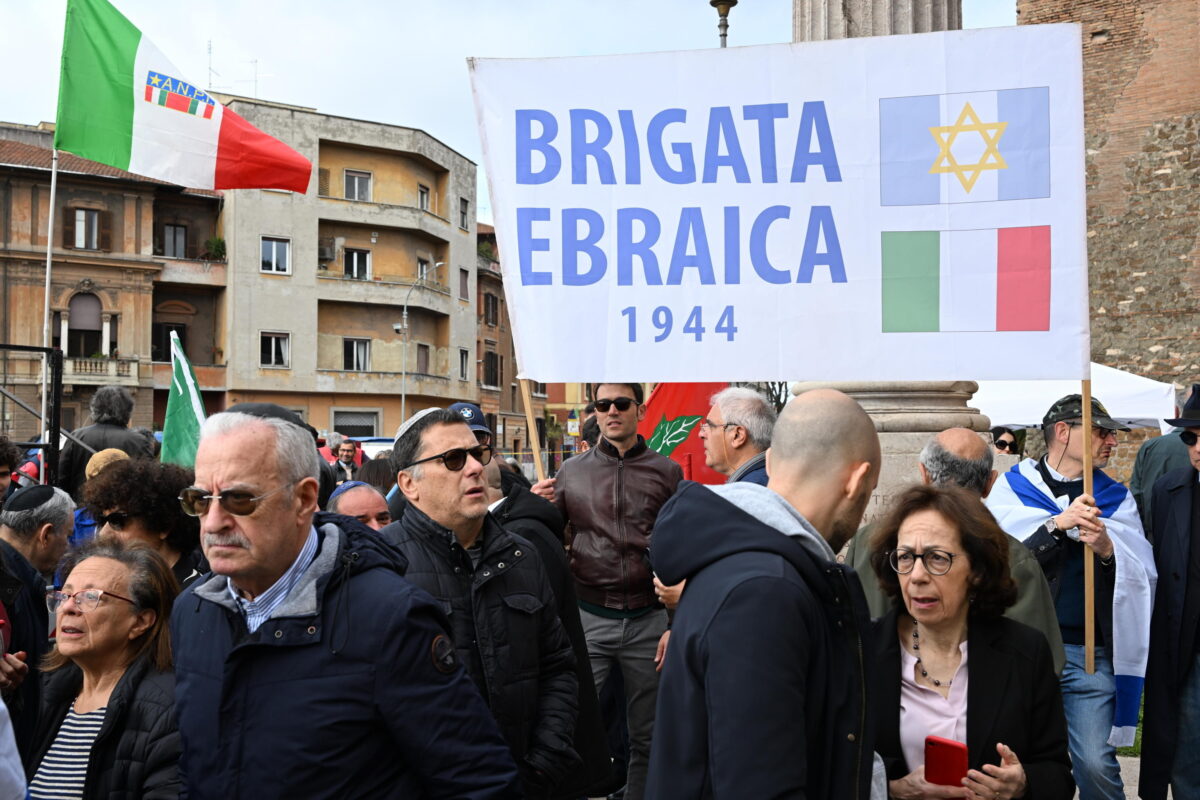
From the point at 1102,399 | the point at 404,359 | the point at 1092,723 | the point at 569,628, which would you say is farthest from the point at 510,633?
the point at 404,359

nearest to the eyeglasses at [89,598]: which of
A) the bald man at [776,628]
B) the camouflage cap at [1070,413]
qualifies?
the bald man at [776,628]

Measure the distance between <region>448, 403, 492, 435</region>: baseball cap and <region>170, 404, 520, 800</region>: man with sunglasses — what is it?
1314 millimetres

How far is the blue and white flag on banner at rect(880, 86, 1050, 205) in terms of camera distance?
444 centimetres

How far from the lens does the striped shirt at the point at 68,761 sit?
8.95 feet

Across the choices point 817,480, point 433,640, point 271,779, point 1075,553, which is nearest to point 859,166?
point 1075,553

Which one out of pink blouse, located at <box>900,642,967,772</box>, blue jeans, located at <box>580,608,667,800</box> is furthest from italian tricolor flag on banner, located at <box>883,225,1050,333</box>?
blue jeans, located at <box>580,608,667,800</box>

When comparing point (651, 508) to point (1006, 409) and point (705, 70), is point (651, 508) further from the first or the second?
point (1006, 409)

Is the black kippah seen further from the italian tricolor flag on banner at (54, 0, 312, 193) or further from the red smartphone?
the italian tricolor flag on banner at (54, 0, 312, 193)

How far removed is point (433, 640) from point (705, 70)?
3.33 metres

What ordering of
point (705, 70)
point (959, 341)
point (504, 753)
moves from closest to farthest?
point (504, 753)
point (959, 341)
point (705, 70)

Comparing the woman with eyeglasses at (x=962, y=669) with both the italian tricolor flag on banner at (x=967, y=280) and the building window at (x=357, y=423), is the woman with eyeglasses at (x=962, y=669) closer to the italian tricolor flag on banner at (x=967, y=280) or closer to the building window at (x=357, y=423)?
the italian tricolor flag on banner at (x=967, y=280)

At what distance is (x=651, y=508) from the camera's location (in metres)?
5.52

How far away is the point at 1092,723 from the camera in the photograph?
4438 mm

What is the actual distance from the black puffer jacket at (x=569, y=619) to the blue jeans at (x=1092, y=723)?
1.96 metres
